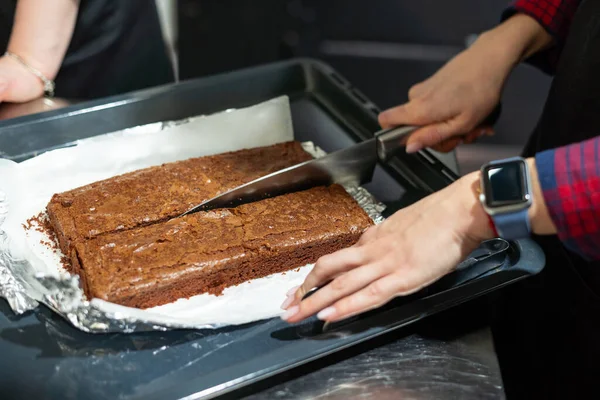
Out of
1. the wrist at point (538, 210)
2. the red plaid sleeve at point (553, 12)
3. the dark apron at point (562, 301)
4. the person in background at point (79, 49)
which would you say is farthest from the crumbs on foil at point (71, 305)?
the red plaid sleeve at point (553, 12)

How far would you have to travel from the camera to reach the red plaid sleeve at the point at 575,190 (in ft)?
3.44

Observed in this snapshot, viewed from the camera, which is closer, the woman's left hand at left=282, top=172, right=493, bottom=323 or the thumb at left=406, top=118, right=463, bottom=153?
the woman's left hand at left=282, top=172, right=493, bottom=323

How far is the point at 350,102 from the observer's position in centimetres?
202

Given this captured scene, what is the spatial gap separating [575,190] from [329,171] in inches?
30.7

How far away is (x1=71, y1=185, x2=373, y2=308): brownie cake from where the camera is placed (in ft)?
4.67

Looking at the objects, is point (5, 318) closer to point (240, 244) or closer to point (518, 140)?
point (240, 244)

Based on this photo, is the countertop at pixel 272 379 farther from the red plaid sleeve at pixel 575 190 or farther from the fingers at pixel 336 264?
the red plaid sleeve at pixel 575 190

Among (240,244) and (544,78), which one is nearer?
(240,244)

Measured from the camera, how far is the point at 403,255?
1185 mm

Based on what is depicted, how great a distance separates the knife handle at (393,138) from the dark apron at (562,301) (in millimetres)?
218

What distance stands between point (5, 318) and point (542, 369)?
1.52 m

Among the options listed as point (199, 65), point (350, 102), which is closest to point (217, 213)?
point (350, 102)

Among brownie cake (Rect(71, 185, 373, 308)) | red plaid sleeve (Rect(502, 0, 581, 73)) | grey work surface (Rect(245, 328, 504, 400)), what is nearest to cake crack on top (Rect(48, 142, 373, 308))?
brownie cake (Rect(71, 185, 373, 308))

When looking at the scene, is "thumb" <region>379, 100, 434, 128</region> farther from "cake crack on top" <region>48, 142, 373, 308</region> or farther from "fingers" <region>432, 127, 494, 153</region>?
"cake crack on top" <region>48, 142, 373, 308</region>
